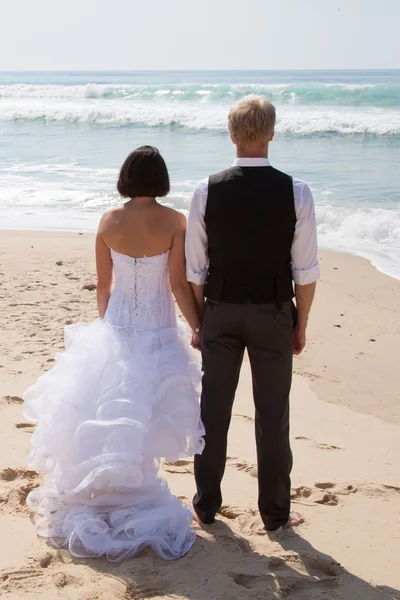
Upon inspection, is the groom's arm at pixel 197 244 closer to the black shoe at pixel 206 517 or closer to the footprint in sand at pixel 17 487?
the black shoe at pixel 206 517

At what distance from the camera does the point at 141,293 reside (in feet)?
10.8

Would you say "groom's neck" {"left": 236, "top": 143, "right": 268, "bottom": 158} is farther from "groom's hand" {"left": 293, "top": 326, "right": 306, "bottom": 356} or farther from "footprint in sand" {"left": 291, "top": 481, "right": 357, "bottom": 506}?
"footprint in sand" {"left": 291, "top": 481, "right": 357, "bottom": 506}

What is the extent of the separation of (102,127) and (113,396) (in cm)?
2509

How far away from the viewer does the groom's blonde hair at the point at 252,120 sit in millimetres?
2930

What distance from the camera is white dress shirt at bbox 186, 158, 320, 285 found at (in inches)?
117

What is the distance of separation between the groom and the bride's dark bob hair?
0.78ft

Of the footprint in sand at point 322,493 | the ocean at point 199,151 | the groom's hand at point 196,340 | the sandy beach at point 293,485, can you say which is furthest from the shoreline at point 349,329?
the groom's hand at point 196,340

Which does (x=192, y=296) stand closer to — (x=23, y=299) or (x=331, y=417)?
(x=331, y=417)

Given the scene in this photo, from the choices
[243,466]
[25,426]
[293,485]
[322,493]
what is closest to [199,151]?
[25,426]

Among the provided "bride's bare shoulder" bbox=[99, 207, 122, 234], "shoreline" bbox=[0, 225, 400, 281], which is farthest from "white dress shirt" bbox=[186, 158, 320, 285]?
"shoreline" bbox=[0, 225, 400, 281]

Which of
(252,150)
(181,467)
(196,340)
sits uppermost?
(252,150)

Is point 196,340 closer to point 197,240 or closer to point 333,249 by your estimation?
point 197,240

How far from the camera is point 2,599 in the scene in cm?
271

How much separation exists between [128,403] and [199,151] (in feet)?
53.0
